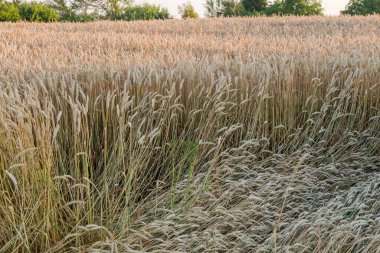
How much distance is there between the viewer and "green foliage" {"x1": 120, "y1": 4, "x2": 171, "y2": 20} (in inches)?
873

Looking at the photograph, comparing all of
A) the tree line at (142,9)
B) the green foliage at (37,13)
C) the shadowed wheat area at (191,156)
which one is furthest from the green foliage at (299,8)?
the shadowed wheat area at (191,156)

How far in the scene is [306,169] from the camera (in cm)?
337

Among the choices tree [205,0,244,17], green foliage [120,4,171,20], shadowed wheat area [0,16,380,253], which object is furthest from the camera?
tree [205,0,244,17]

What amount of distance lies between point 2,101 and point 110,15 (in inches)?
879

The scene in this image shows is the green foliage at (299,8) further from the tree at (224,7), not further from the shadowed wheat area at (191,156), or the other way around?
the shadowed wheat area at (191,156)

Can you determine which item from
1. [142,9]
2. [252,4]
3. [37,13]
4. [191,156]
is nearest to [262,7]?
[252,4]

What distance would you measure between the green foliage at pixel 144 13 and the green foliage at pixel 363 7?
8.37 m

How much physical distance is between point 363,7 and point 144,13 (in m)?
9.75

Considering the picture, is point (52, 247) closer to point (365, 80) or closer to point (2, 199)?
point (2, 199)

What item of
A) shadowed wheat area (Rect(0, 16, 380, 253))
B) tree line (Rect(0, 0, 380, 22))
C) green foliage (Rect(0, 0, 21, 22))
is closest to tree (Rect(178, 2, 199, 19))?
tree line (Rect(0, 0, 380, 22))

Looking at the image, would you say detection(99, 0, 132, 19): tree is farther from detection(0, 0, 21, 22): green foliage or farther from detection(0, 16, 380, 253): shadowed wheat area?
detection(0, 16, 380, 253): shadowed wheat area

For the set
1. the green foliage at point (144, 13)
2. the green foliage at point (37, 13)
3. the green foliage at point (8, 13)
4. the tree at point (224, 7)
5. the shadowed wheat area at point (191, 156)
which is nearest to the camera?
the shadowed wheat area at point (191, 156)

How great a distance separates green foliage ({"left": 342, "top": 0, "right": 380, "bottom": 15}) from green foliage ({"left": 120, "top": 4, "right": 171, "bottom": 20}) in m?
8.37

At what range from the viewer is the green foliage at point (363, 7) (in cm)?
2267
